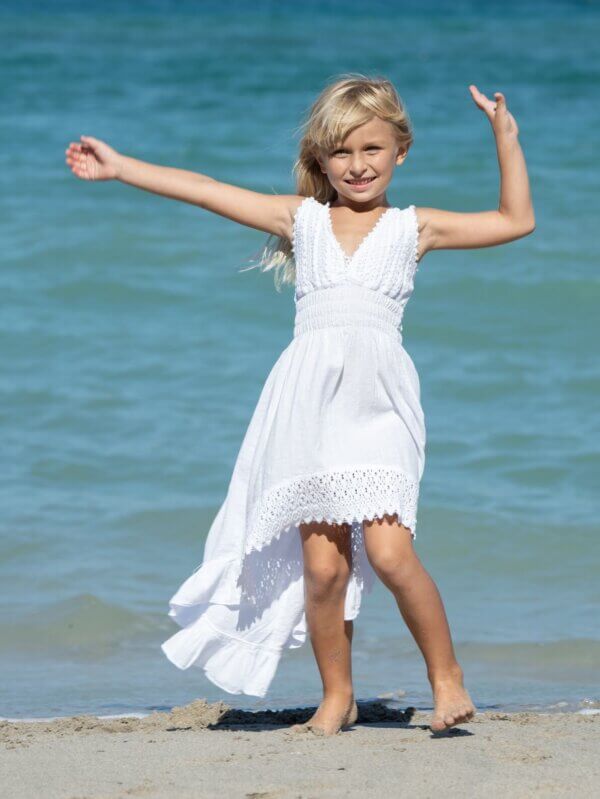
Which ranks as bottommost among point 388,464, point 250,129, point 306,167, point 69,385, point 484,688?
point 484,688

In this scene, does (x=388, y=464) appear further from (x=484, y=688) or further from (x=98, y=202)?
(x=98, y=202)

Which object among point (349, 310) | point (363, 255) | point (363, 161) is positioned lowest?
point (349, 310)

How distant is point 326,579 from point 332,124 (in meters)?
1.06

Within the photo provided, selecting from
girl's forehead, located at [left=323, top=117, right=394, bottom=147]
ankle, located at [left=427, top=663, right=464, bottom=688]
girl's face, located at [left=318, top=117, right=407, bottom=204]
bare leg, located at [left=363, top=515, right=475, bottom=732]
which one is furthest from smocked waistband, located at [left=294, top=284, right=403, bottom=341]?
ankle, located at [left=427, top=663, right=464, bottom=688]

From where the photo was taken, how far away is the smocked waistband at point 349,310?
3.26 m

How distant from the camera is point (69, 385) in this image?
739 centimetres

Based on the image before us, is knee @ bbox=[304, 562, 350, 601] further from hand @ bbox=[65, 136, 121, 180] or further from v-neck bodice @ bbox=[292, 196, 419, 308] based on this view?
hand @ bbox=[65, 136, 121, 180]

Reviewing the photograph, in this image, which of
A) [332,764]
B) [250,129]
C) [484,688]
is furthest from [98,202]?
Result: [332,764]

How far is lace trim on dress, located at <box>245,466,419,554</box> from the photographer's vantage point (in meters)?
3.13

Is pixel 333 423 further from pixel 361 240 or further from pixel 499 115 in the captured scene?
pixel 499 115

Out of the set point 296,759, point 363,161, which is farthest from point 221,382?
point 296,759

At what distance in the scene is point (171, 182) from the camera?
10.8 ft

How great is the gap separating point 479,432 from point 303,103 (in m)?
8.96

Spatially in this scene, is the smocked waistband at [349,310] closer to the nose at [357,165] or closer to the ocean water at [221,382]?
the nose at [357,165]
